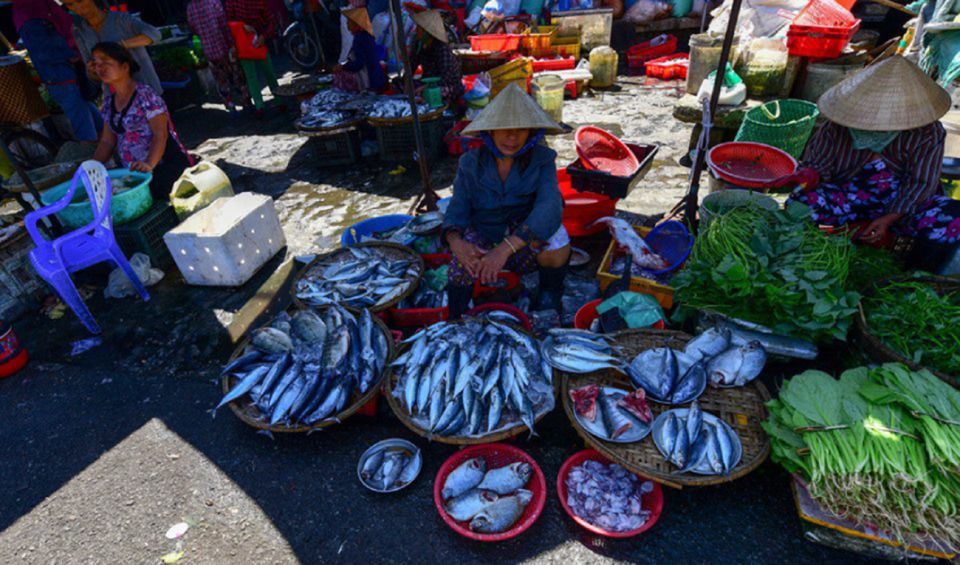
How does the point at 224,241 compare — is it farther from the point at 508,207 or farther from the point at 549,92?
the point at 549,92

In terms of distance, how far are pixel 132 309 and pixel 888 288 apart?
6.50m

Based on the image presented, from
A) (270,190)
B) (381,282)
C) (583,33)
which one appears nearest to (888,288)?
(381,282)

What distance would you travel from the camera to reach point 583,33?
1103cm

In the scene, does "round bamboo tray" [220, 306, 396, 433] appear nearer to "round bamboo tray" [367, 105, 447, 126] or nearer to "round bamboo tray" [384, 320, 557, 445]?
"round bamboo tray" [384, 320, 557, 445]

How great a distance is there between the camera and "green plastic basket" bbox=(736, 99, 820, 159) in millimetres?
5238

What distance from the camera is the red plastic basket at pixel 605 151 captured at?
5094 millimetres

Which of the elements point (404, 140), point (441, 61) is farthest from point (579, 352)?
point (441, 61)

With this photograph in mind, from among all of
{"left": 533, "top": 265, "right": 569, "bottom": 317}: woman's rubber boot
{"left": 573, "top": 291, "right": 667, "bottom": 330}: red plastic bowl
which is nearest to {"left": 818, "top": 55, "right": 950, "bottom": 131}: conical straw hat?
{"left": 573, "top": 291, "right": 667, "bottom": 330}: red plastic bowl

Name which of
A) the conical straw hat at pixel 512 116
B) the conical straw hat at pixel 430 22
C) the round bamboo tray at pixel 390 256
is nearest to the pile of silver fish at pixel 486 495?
the round bamboo tray at pixel 390 256

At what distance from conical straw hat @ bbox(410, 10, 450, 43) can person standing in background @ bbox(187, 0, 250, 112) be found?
4.85 meters

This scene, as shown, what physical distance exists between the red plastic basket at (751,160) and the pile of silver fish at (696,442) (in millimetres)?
2857

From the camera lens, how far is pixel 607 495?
8.73 ft

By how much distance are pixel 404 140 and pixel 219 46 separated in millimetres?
5302

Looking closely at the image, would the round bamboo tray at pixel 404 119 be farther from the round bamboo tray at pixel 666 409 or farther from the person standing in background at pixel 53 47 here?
the round bamboo tray at pixel 666 409
